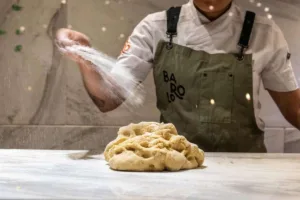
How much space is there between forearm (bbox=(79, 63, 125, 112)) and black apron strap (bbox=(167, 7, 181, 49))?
0.62 feet

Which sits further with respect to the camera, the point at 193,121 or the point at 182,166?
the point at 193,121

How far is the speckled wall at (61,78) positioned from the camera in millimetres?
1227

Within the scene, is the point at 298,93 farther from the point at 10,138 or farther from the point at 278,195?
the point at 10,138

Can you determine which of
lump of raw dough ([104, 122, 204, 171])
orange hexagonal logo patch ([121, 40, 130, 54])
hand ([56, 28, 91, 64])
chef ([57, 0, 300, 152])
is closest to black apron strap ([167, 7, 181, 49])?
chef ([57, 0, 300, 152])

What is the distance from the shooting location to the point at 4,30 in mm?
1270

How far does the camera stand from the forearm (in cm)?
119

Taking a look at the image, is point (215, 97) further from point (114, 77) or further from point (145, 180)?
point (145, 180)

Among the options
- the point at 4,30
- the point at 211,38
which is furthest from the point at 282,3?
the point at 4,30

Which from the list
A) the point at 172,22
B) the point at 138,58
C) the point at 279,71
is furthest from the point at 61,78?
the point at 279,71

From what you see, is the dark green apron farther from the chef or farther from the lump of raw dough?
the lump of raw dough

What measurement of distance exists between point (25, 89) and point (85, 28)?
229mm

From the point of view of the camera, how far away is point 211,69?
1.14 metres

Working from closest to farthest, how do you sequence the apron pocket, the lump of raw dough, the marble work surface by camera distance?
the marble work surface < the lump of raw dough < the apron pocket

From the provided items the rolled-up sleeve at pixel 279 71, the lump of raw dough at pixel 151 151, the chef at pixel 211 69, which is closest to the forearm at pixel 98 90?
the chef at pixel 211 69
